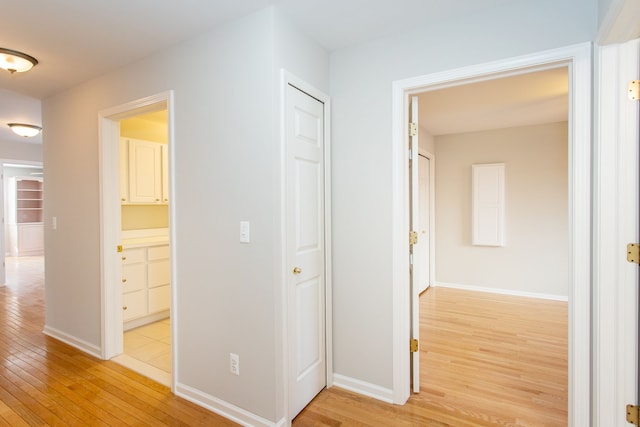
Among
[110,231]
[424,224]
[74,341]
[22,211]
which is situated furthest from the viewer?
[22,211]

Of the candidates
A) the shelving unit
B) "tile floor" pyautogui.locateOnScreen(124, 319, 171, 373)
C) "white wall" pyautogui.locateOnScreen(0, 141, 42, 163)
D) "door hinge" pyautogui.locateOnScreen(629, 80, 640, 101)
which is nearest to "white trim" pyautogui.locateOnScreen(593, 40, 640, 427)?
"door hinge" pyautogui.locateOnScreen(629, 80, 640, 101)

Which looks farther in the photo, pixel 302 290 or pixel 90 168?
pixel 90 168

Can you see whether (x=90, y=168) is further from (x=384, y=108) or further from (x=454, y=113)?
(x=454, y=113)

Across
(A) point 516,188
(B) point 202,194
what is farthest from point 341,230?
(A) point 516,188

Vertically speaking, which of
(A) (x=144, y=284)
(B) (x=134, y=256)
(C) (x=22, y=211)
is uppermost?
(C) (x=22, y=211)

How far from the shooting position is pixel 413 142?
2.31 meters

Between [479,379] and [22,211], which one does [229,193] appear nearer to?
[479,379]

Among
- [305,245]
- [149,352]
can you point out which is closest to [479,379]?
[305,245]

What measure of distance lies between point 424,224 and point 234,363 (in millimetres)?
4022

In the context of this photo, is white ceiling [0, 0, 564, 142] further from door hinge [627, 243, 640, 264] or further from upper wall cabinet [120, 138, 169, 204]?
door hinge [627, 243, 640, 264]

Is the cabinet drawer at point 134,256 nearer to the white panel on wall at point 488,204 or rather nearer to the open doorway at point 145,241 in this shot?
the open doorway at point 145,241

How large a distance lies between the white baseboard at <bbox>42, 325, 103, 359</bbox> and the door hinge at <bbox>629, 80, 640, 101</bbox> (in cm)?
407

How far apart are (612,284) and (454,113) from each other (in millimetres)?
3085

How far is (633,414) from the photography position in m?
1.52
